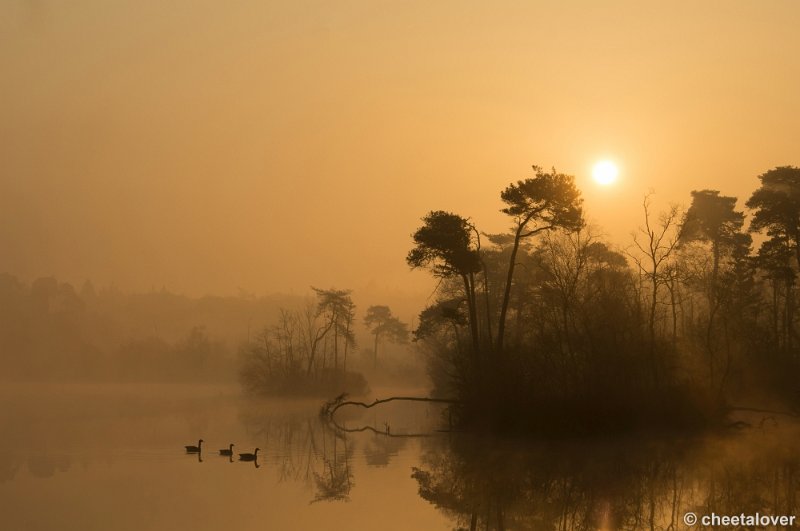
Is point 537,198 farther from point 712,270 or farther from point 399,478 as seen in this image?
point 712,270

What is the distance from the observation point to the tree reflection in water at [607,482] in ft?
62.2

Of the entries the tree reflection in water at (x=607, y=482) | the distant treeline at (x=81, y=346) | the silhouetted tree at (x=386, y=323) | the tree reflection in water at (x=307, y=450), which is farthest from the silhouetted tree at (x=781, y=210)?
the distant treeline at (x=81, y=346)

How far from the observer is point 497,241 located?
6619 centimetres

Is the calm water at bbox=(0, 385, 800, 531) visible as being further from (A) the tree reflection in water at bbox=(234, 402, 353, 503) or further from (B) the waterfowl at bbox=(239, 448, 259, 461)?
(B) the waterfowl at bbox=(239, 448, 259, 461)

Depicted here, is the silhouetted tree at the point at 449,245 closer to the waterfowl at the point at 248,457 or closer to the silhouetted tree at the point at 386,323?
the waterfowl at the point at 248,457

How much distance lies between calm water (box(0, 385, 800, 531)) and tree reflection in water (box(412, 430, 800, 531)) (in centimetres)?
5

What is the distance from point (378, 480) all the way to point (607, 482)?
6767 millimetres

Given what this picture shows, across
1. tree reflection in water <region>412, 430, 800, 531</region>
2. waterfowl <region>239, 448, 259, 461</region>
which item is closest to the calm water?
tree reflection in water <region>412, 430, 800, 531</region>

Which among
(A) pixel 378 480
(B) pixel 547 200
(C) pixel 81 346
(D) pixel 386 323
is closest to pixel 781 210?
(B) pixel 547 200

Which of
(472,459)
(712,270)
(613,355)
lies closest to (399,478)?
(472,459)

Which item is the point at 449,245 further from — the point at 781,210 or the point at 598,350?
the point at 781,210

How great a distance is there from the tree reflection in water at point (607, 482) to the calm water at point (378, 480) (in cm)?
5

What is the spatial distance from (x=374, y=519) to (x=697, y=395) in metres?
22.9

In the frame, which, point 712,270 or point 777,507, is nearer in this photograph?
point 777,507
